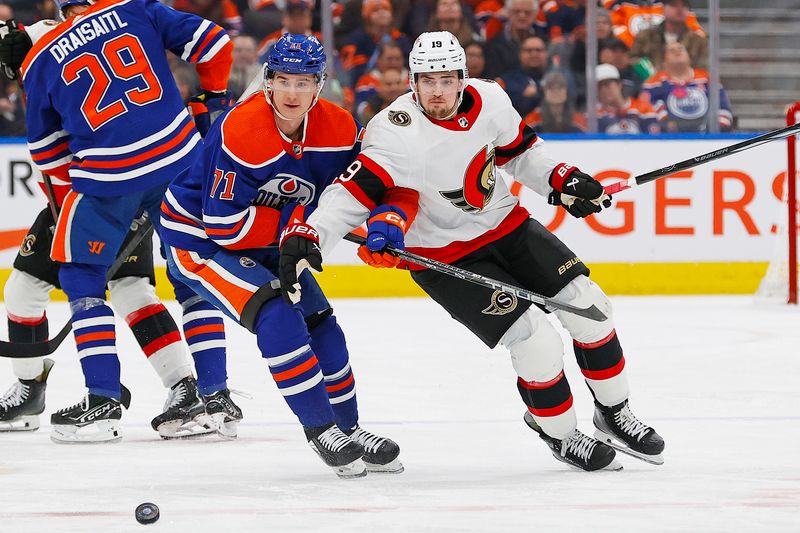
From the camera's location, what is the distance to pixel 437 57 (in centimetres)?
291

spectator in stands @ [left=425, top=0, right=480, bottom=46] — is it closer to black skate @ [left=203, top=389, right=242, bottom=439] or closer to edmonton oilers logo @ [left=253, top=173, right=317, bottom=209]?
black skate @ [left=203, top=389, right=242, bottom=439]

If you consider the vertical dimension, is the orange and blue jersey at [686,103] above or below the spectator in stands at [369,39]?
below

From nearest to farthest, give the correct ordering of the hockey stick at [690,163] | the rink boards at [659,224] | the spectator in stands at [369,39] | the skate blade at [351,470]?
1. the skate blade at [351,470]
2. the hockey stick at [690,163]
3. the rink boards at [659,224]
4. the spectator in stands at [369,39]

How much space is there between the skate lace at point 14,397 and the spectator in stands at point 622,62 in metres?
4.28

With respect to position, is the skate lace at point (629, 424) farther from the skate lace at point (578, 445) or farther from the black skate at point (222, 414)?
the black skate at point (222, 414)

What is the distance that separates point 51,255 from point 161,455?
623mm

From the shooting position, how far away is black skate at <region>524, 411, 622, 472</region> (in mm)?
2914

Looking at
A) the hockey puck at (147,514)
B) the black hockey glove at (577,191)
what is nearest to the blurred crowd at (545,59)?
the black hockey glove at (577,191)

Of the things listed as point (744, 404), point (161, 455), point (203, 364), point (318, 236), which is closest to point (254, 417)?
point (203, 364)

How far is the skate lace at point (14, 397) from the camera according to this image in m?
3.65

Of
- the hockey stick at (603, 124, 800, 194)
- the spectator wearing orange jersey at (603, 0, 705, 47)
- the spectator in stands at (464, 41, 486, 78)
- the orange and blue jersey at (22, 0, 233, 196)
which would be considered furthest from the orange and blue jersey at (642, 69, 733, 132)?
the orange and blue jersey at (22, 0, 233, 196)

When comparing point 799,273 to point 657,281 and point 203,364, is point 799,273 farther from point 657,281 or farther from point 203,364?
point 203,364

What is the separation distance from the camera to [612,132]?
718cm

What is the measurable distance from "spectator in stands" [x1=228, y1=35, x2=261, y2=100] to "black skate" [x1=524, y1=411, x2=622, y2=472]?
444 centimetres
